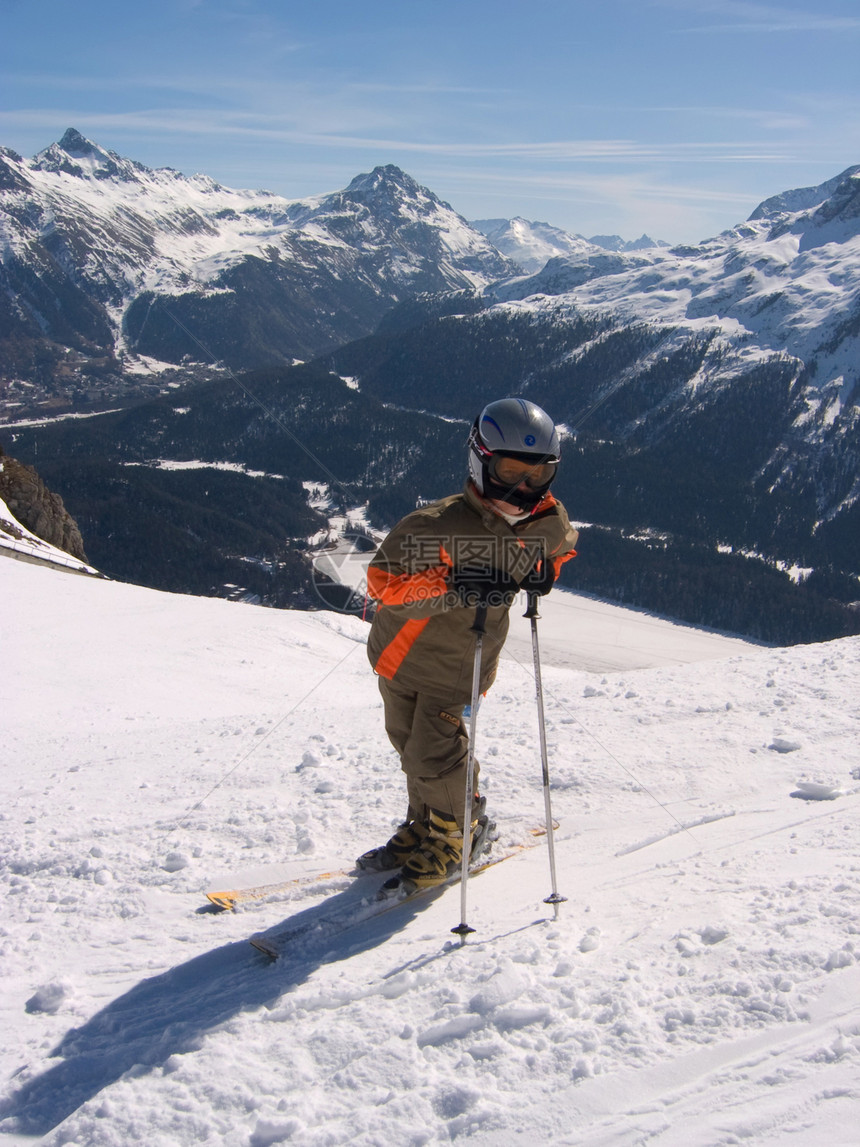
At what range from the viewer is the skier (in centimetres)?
488

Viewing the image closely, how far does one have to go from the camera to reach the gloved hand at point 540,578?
497cm

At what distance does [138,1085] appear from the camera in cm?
336

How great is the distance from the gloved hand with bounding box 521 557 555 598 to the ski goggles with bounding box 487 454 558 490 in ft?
1.72

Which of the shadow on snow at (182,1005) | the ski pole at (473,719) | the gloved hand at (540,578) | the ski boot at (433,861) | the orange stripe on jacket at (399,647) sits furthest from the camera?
the ski boot at (433,861)

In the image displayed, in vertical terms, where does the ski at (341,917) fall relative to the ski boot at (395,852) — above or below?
below

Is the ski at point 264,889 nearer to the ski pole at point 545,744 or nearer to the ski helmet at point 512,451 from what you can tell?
the ski pole at point 545,744

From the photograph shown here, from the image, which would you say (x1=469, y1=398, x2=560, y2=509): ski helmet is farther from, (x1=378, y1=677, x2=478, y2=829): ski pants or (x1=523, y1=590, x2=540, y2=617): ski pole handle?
(x1=378, y1=677, x2=478, y2=829): ski pants

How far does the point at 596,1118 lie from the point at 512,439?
3.61 metres

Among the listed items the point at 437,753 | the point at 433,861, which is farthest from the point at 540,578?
the point at 433,861

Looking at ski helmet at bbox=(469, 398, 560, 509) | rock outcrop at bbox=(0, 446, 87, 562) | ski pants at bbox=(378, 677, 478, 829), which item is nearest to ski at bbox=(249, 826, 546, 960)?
ski pants at bbox=(378, 677, 478, 829)

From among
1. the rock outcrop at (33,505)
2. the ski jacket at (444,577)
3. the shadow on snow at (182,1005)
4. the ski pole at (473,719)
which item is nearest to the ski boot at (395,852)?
the shadow on snow at (182,1005)

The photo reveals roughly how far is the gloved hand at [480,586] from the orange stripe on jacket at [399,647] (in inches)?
16.9

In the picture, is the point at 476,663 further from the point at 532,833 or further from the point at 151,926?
the point at 151,926

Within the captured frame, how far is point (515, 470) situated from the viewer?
16.5ft
